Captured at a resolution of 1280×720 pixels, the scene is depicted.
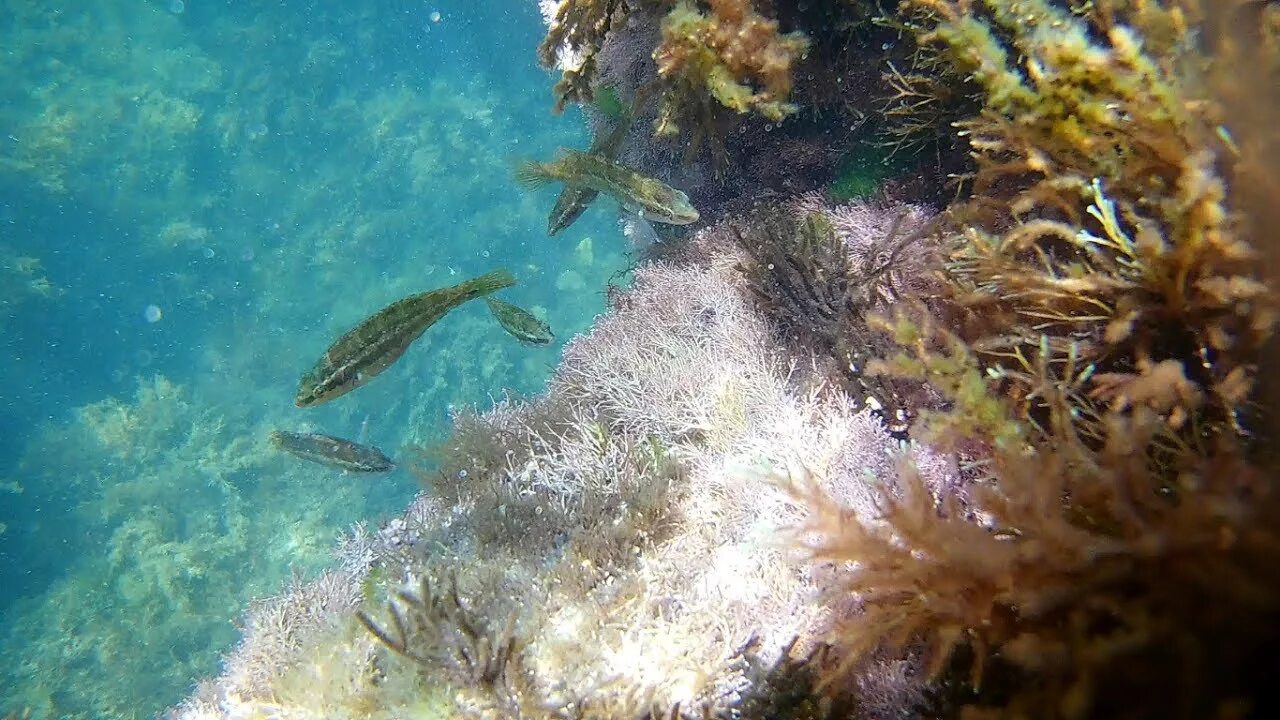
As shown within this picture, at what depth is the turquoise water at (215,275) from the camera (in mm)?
16781

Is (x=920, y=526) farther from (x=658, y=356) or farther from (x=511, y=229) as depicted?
(x=511, y=229)

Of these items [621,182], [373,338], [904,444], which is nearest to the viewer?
[904,444]

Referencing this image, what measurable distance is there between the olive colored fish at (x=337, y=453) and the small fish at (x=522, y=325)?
1730mm

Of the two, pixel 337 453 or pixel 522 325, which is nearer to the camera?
pixel 522 325

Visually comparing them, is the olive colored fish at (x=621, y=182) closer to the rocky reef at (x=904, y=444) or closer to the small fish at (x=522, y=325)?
the rocky reef at (x=904, y=444)

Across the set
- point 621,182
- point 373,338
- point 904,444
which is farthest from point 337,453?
point 904,444

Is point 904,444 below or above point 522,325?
below

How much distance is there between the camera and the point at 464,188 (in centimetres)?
2453

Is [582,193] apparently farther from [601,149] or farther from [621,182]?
[621,182]

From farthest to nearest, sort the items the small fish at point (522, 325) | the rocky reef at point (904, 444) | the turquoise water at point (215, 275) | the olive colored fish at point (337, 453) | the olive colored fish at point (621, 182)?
1. the turquoise water at point (215, 275)
2. the olive colored fish at point (337, 453)
3. the small fish at point (522, 325)
4. the olive colored fish at point (621, 182)
5. the rocky reef at point (904, 444)

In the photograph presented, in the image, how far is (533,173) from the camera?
4.91 metres

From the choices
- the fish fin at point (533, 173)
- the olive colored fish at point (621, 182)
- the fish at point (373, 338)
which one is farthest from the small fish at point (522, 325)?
the fish at point (373, 338)

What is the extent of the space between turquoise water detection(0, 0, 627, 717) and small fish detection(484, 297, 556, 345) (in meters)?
12.8

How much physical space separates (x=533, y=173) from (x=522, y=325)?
4.39 feet
